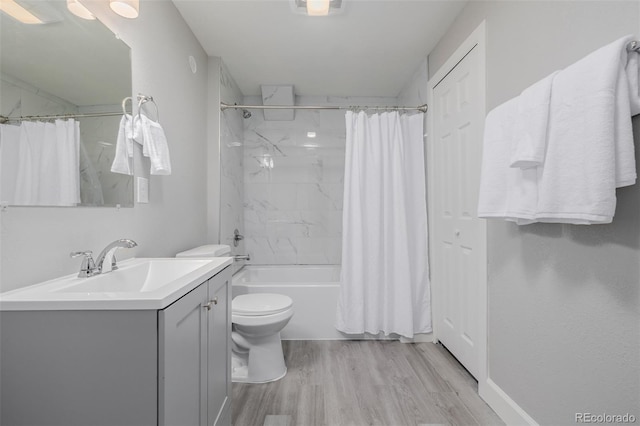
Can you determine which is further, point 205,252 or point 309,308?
point 309,308

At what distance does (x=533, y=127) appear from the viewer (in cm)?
111

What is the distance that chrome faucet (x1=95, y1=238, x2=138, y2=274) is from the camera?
113 centimetres

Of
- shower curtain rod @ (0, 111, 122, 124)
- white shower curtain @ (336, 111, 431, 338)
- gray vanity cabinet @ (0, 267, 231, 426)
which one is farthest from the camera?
white shower curtain @ (336, 111, 431, 338)

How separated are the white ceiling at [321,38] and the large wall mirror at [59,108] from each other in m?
0.97

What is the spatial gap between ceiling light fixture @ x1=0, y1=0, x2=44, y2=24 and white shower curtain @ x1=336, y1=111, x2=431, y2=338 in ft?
6.31

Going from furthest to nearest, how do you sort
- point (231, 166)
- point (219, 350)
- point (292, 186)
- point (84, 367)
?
point (292, 186) < point (231, 166) < point (219, 350) < point (84, 367)

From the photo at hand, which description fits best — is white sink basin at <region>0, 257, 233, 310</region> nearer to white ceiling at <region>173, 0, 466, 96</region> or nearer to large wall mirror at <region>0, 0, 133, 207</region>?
large wall mirror at <region>0, 0, 133, 207</region>

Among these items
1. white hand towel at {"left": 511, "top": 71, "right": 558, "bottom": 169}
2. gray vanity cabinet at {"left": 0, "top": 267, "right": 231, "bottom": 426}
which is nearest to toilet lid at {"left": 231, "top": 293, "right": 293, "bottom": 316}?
gray vanity cabinet at {"left": 0, "top": 267, "right": 231, "bottom": 426}

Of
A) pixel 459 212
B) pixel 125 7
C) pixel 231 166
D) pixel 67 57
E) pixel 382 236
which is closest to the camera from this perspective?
pixel 67 57

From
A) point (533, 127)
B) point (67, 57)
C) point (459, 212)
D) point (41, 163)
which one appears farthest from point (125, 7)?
point (459, 212)

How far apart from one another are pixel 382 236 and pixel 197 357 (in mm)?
1760

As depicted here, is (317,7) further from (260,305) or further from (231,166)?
(260,305)

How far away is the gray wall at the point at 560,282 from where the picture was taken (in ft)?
3.06

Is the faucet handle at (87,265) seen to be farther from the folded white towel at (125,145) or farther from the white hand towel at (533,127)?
the white hand towel at (533,127)
